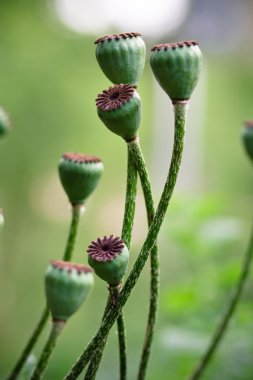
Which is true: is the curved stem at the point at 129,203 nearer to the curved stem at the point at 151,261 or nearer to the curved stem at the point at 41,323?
the curved stem at the point at 151,261

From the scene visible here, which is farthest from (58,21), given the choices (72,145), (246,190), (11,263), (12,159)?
(246,190)

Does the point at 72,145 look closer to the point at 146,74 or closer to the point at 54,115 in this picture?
the point at 54,115

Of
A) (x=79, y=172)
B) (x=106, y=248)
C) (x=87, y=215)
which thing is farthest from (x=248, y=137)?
(x=87, y=215)

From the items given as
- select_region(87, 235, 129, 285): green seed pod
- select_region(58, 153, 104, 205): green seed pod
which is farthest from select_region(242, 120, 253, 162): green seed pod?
select_region(87, 235, 129, 285): green seed pod

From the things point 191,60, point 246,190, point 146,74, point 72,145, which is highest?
point 146,74

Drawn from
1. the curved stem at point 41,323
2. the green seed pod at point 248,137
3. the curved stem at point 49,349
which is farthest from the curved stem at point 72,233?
the green seed pod at point 248,137

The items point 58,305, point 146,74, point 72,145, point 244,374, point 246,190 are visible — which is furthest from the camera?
point 146,74

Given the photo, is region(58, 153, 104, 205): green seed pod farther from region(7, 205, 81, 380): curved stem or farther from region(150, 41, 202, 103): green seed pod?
region(150, 41, 202, 103): green seed pod

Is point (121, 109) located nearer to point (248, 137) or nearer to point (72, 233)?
point (72, 233)
